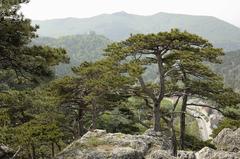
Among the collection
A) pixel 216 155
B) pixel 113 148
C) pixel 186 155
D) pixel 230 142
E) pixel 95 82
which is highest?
pixel 95 82

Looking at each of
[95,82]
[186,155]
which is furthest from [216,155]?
[95,82]

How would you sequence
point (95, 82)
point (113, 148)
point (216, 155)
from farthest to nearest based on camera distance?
point (95, 82), point (216, 155), point (113, 148)

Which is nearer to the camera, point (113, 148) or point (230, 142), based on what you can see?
point (113, 148)

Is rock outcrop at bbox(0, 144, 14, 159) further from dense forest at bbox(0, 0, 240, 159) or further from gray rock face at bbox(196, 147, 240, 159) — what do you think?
gray rock face at bbox(196, 147, 240, 159)

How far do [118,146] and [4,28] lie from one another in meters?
6.45

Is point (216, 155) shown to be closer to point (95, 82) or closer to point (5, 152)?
point (5, 152)

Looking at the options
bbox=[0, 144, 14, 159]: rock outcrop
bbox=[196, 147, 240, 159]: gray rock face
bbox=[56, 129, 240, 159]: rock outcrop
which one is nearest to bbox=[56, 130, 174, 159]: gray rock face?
bbox=[56, 129, 240, 159]: rock outcrop

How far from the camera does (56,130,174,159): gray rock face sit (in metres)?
14.5

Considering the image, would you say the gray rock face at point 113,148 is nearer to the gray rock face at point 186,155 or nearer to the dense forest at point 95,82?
the gray rock face at point 186,155

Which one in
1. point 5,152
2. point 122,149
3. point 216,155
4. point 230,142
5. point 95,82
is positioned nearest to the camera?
point 122,149

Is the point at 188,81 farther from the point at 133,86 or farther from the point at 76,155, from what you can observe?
the point at 76,155

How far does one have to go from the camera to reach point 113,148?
49.9 feet

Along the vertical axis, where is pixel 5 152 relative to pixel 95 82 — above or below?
below

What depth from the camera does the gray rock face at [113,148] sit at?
14508 mm
